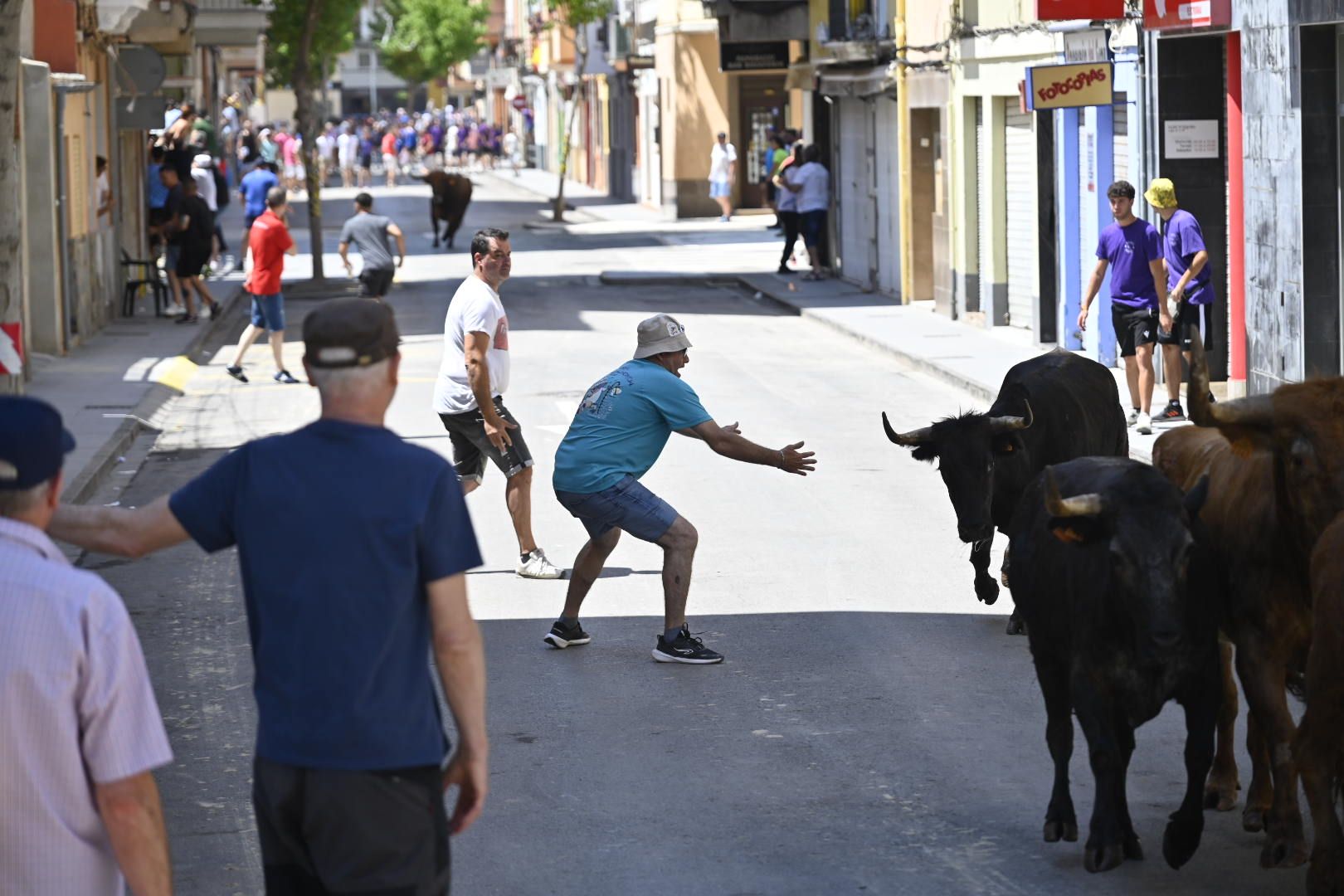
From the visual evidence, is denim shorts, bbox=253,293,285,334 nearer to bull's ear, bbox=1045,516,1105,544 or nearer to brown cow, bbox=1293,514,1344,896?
bull's ear, bbox=1045,516,1105,544

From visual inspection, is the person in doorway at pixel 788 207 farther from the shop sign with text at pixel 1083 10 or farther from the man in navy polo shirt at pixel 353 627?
the man in navy polo shirt at pixel 353 627

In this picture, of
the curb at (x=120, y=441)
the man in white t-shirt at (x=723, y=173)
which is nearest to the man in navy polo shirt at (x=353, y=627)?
the curb at (x=120, y=441)

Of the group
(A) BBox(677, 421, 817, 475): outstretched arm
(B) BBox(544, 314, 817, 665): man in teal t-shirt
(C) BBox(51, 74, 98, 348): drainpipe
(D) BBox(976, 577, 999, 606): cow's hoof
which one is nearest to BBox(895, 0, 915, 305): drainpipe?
(C) BBox(51, 74, 98, 348): drainpipe

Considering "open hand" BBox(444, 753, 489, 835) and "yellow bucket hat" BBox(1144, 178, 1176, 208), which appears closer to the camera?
"open hand" BBox(444, 753, 489, 835)

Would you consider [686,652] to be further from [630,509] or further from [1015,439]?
[1015,439]

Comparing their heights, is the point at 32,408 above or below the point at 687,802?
above

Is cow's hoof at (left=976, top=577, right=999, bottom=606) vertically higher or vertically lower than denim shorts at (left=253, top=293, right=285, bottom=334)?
lower

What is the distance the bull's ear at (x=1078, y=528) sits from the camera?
6.59 m

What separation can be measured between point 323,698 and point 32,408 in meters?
0.88

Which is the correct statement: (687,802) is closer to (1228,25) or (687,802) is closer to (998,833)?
(998,833)

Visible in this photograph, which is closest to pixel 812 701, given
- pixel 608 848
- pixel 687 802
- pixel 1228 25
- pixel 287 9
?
pixel 687 802

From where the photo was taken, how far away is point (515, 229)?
50.1 meters

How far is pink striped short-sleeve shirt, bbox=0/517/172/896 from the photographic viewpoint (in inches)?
163

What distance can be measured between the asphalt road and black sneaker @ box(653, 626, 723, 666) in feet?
0.19
